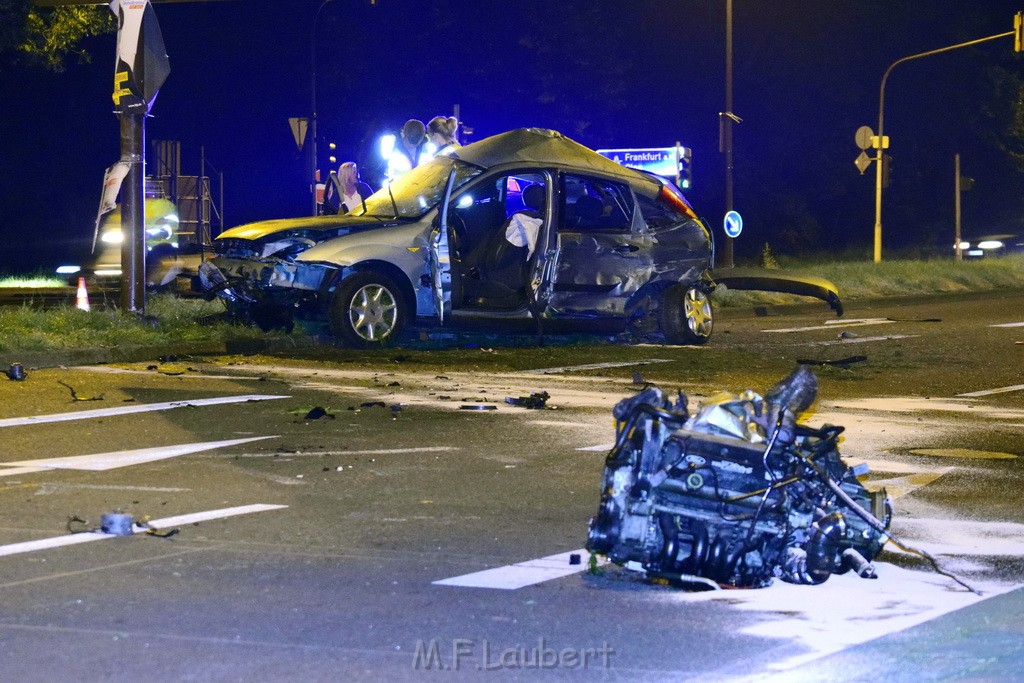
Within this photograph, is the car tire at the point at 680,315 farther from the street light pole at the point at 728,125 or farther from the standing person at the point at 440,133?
the street light pole at the point at 728,125

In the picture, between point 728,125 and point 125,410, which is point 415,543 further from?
point 728,125

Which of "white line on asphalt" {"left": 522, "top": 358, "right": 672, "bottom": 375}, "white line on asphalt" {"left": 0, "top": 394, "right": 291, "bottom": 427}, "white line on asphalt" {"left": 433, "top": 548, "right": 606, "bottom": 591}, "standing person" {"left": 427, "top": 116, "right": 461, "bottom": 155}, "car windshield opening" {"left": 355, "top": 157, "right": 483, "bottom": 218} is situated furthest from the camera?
"standing person" {"left": 427, "top": 116, "right": 461, "bottom": 155}

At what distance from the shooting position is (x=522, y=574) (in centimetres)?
579

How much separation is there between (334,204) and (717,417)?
41.8 feet

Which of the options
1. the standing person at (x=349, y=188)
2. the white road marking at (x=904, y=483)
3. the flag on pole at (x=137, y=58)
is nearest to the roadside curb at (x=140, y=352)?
the standing person at (x=349, y=188)

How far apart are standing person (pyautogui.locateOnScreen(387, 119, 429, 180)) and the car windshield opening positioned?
947 millimetres

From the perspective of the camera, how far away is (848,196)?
2116 inches

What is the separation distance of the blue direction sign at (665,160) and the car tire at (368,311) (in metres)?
12.0

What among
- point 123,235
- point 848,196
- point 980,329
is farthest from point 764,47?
point 123,235

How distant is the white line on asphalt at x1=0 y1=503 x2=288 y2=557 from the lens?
6.18m

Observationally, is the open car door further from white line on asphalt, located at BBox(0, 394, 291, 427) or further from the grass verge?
white line on asphalt, located at BBox(0, 394, 291, 427)

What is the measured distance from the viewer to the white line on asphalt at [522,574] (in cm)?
563

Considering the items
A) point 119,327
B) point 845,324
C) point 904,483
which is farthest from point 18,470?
point 845,324

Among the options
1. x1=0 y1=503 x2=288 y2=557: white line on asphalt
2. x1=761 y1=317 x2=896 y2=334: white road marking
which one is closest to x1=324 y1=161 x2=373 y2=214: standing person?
x1=761 y1=317 x2=896 y2=334: white road marking
